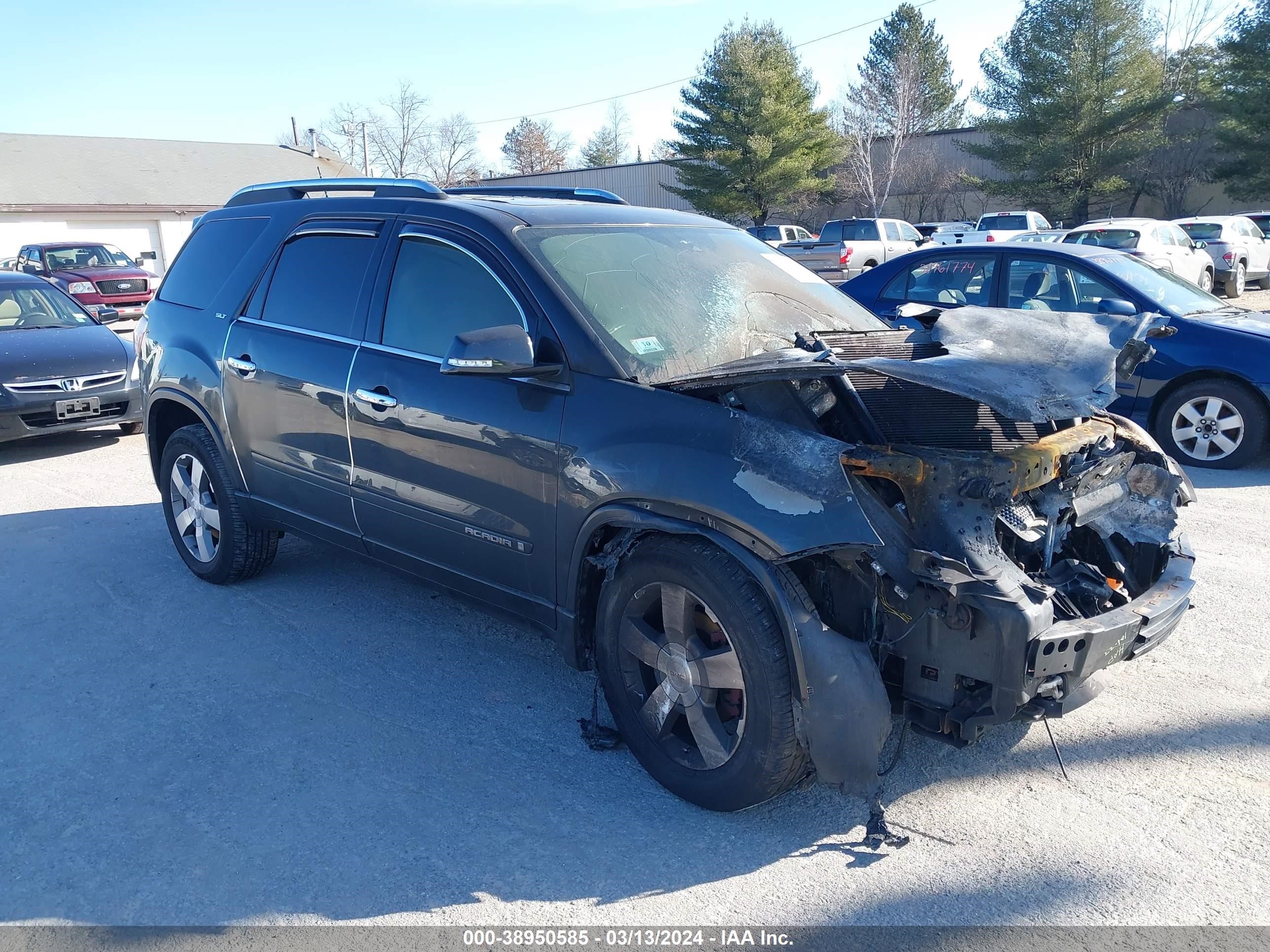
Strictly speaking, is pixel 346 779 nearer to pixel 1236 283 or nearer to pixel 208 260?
pixel 208 260

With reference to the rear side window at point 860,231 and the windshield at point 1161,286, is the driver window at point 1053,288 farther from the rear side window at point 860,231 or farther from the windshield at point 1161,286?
the rear side window at point 860,231

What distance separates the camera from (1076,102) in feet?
125

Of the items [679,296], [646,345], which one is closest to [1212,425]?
[679,296]

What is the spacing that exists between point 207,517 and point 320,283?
1.69 meters

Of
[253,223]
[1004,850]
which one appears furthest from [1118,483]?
[253,223]

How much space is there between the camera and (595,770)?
3564 millimetres

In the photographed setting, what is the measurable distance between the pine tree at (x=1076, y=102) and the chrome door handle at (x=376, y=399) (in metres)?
40.4

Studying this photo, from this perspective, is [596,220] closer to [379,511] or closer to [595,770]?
[379,511]

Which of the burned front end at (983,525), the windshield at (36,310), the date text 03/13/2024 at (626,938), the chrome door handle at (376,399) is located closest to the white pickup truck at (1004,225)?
the windshield at (36,310)

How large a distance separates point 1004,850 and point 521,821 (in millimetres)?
1556

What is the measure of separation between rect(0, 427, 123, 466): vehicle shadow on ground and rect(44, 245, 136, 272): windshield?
533 inches

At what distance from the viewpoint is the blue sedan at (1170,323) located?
23.7 ft

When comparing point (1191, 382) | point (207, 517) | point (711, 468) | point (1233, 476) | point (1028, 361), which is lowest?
point (1233, 476)

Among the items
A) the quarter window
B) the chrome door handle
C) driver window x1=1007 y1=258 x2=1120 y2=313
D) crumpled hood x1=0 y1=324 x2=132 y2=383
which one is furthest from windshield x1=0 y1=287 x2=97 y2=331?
driver window x1=1007 y1=258 x2=1120 y2=313
